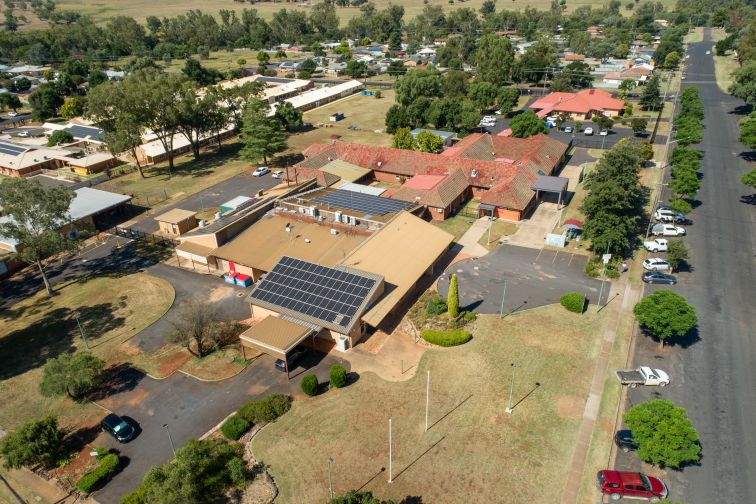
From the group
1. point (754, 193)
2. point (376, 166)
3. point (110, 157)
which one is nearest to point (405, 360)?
point (376, 166)

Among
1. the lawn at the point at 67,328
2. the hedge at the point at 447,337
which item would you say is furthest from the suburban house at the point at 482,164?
the lawn at the point at 67,328

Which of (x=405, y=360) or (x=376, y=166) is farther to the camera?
(x=376, y=166)

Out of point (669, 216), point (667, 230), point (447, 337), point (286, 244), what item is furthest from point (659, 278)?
point (286, 244)

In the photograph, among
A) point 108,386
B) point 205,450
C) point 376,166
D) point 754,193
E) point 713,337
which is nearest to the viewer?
point 205,450

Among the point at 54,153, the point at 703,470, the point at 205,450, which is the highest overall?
the point at 54,153

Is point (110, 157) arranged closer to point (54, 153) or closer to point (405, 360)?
point (54, 153)
